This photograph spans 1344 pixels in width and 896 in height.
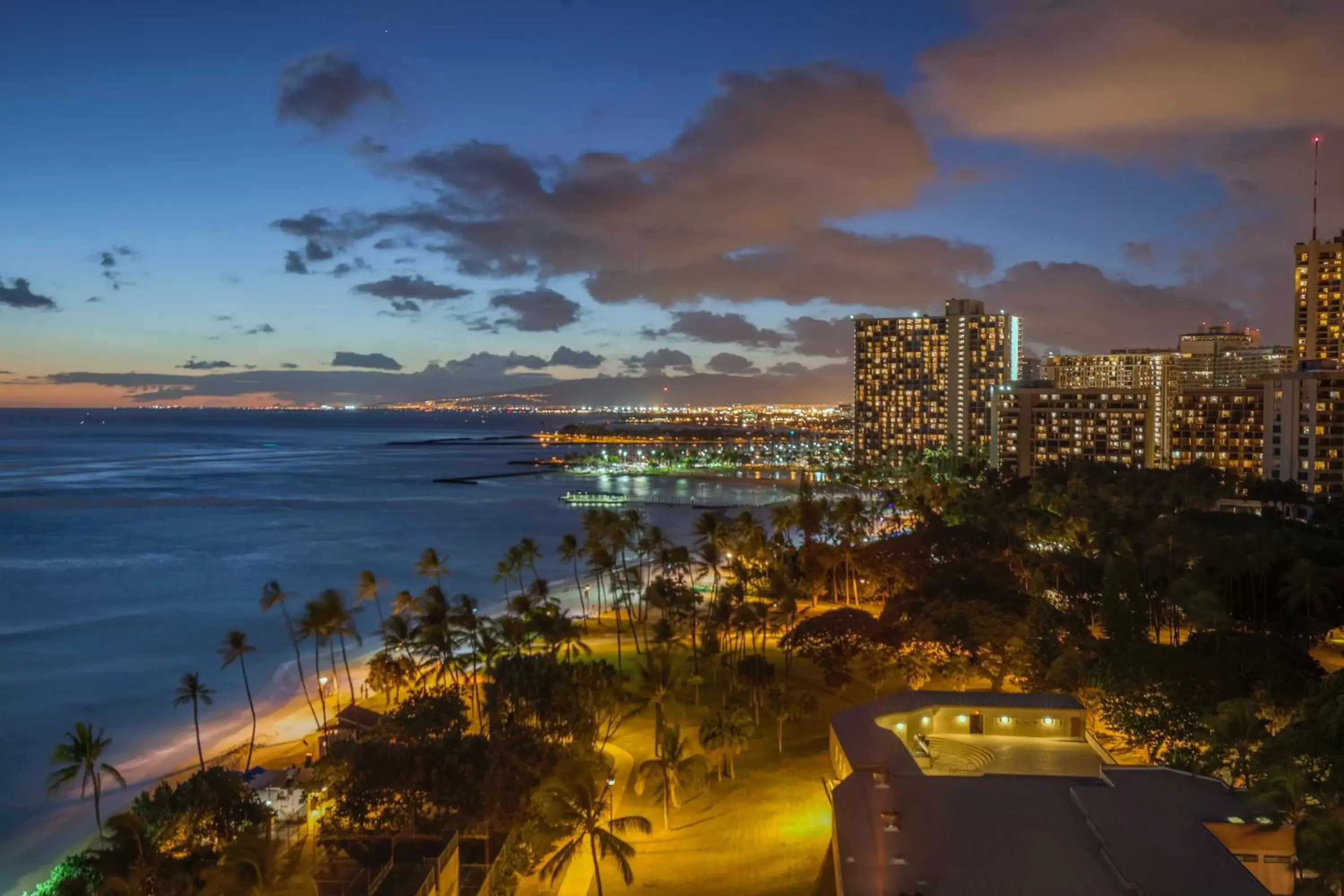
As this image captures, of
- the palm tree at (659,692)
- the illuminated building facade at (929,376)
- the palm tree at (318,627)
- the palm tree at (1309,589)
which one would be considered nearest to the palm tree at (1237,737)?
the palm tree at (659,692)

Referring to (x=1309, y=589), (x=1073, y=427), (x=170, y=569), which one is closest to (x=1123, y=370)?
(x=1073, y=427)

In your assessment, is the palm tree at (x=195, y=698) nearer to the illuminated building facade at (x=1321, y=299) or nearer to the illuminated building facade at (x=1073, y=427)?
the illuminated building facade at (x=1073, y=427)

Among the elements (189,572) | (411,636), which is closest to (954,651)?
(411,636)

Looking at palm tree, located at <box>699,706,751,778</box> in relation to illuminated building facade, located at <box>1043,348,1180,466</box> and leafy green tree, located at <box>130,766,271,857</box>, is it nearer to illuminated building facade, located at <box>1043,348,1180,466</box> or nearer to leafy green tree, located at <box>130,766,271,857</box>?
leafy green tree, located at <box>130,766,271,857</box>

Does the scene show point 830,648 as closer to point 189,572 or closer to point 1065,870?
point 1065,870

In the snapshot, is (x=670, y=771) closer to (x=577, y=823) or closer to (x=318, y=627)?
(x=577, y=823)

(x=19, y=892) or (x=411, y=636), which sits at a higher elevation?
(x=411, y=636)

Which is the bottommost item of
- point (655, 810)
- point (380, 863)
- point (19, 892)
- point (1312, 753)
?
point (19, 892)
